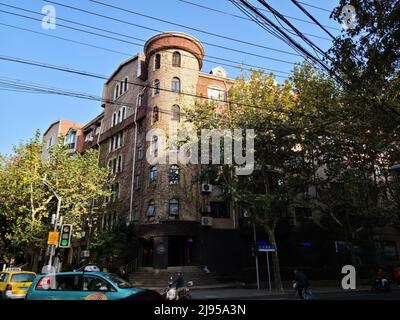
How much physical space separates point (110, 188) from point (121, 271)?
34.9ft

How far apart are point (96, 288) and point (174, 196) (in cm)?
1817

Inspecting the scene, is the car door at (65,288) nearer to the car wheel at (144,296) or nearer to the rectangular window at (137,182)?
the car wheel at (144,296)

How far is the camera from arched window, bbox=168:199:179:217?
2781 cm

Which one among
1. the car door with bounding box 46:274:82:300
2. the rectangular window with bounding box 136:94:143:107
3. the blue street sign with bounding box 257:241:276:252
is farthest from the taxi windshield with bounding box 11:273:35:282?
the rectangular window with bounding box 136:94:143:107

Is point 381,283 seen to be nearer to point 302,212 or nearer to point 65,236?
point 302,212

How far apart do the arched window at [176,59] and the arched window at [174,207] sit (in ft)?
42.9

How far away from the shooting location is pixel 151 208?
28297 mm

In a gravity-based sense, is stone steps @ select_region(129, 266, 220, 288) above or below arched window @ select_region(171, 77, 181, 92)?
below

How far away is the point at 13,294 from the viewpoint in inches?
619

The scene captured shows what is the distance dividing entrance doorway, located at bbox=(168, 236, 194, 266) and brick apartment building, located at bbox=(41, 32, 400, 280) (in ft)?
0.26

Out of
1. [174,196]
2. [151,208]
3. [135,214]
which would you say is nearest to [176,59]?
[174,196]

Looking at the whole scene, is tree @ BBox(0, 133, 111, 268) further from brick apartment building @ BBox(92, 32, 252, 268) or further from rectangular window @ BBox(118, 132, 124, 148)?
rectangular window @ BBox(118, 132, 124, 148)

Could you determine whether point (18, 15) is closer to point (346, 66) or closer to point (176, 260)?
point (346, 66)

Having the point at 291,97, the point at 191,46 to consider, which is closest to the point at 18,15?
the point at 291,97
